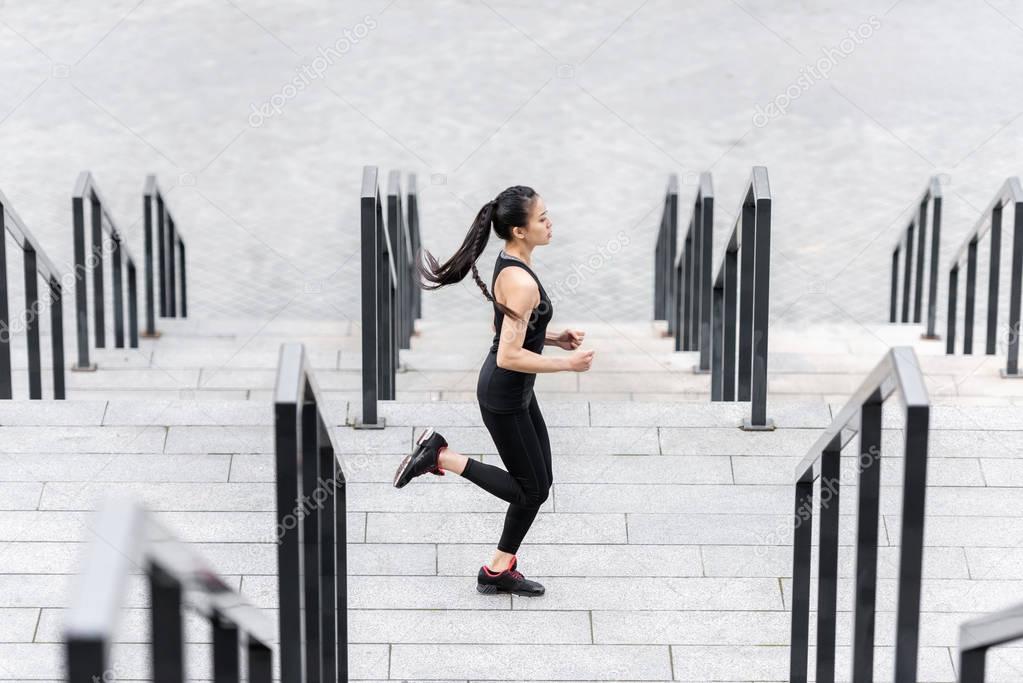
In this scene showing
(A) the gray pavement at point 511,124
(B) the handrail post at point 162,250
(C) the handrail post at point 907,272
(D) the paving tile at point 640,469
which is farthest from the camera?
(A) the gray pavement at point 511,124

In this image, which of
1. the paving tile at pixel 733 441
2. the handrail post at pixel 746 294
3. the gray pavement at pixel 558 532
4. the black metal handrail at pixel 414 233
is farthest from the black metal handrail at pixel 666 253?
the paving tile at pixel 733 441

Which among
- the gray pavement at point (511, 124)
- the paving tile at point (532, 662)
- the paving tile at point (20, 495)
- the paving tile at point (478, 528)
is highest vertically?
the gray pavement at point (511, 124)

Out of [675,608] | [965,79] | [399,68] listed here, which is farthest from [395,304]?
[965,79]

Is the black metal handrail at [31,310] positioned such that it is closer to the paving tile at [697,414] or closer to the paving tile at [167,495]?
the paving tile at [167,495]

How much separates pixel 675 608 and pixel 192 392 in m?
3.42

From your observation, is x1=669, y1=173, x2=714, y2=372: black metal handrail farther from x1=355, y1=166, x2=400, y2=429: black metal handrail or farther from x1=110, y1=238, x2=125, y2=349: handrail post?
x1=110, y1=238, x2=125, y2=349: handrail post

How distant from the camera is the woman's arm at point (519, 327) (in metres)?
4.41

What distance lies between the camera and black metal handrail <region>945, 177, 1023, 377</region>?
7.13 meters

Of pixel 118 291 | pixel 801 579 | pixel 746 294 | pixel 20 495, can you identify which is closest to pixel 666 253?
pixel 746 294

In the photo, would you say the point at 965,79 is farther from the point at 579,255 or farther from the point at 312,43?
the point at 312,43

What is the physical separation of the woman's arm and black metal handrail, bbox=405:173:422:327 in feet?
11.6

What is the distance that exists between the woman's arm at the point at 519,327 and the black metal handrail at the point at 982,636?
1990mm

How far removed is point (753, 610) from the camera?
452 cm

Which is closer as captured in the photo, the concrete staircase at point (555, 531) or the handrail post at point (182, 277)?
the concrete staircase at point (555, 531)
